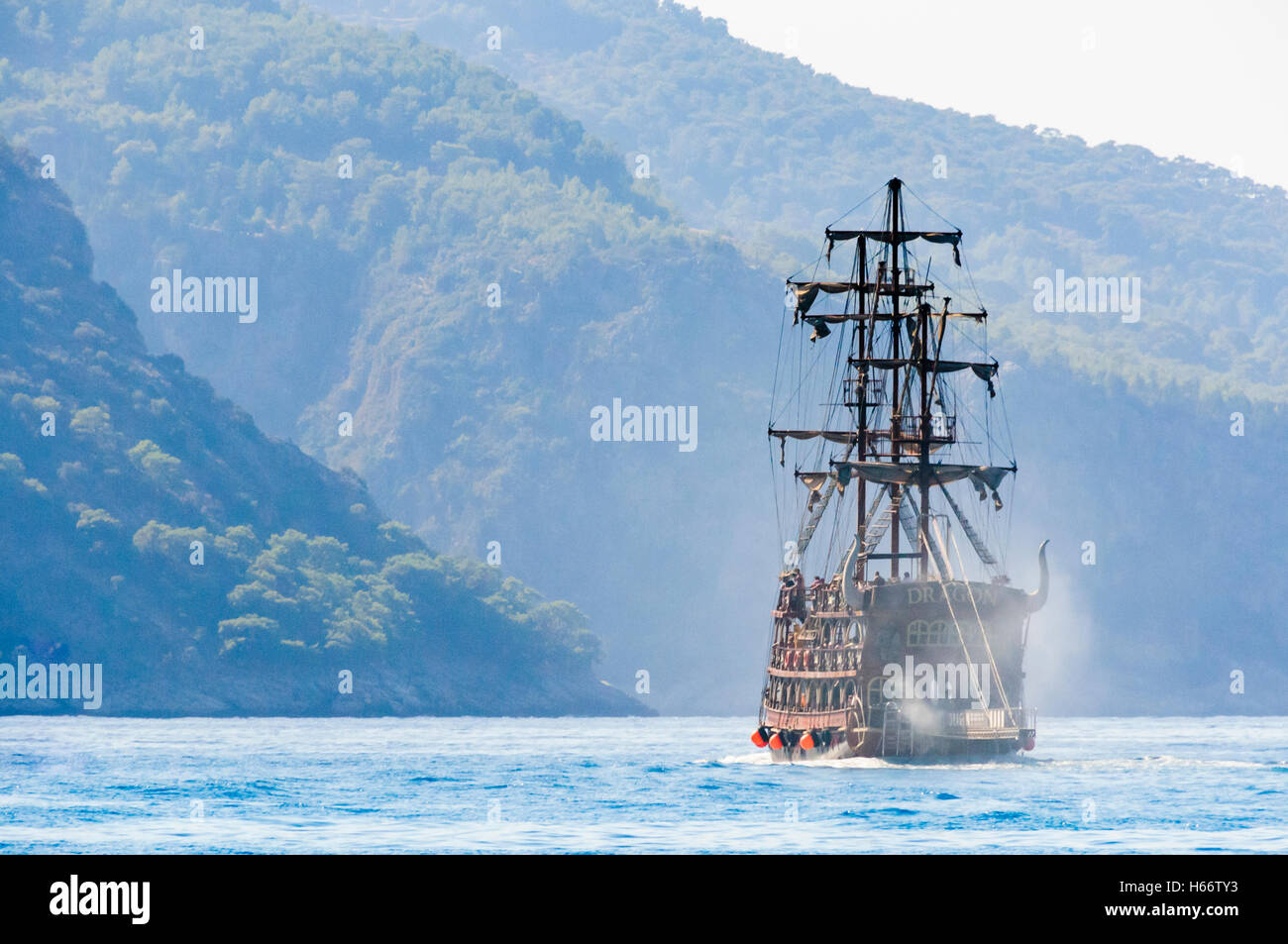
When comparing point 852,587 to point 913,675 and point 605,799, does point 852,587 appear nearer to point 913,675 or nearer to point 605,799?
point 913,675

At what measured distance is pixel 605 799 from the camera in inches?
2800

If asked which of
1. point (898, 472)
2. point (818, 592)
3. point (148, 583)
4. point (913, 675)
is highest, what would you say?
point (898, 472)

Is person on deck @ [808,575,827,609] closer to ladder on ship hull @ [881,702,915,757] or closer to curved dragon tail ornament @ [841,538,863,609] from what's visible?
curved dragon tail ornament @ [841,538,863,609]

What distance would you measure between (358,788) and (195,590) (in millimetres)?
113516

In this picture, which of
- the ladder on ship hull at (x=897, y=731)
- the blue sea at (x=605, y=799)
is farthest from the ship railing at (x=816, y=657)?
the blue sea at (x=605, y=799)

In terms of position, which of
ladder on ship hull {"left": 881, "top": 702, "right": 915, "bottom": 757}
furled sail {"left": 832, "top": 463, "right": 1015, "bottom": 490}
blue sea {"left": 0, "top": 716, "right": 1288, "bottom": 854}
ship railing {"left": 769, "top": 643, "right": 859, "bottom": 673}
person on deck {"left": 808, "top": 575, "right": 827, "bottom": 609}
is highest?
furled sail {"left": 832, "top": 463, "right": 1015, "bottom": 490}

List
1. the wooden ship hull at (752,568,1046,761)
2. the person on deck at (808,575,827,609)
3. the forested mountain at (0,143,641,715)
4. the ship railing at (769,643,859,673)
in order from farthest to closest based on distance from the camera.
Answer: the forested mountain at (0,143,641,715)
the person on deck at (808,575,827,609)
the ship railing at (769,643,859,673)
the wooden ship hull at (752,568,1046,761)

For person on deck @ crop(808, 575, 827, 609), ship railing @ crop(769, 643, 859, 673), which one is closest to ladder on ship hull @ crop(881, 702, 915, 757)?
ship railing @ crop(769, 643, 859, 673)

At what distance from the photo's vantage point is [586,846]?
176ft

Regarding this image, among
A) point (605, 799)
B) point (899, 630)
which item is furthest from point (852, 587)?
point (605, 799)

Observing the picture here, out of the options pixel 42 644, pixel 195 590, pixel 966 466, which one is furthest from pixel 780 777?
pixel 195 590

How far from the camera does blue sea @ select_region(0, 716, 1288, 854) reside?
54938 mm

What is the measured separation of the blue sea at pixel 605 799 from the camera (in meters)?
54.9

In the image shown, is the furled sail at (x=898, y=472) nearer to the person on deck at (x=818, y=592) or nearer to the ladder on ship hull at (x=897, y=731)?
the person on deck at (x=818, y=592)
